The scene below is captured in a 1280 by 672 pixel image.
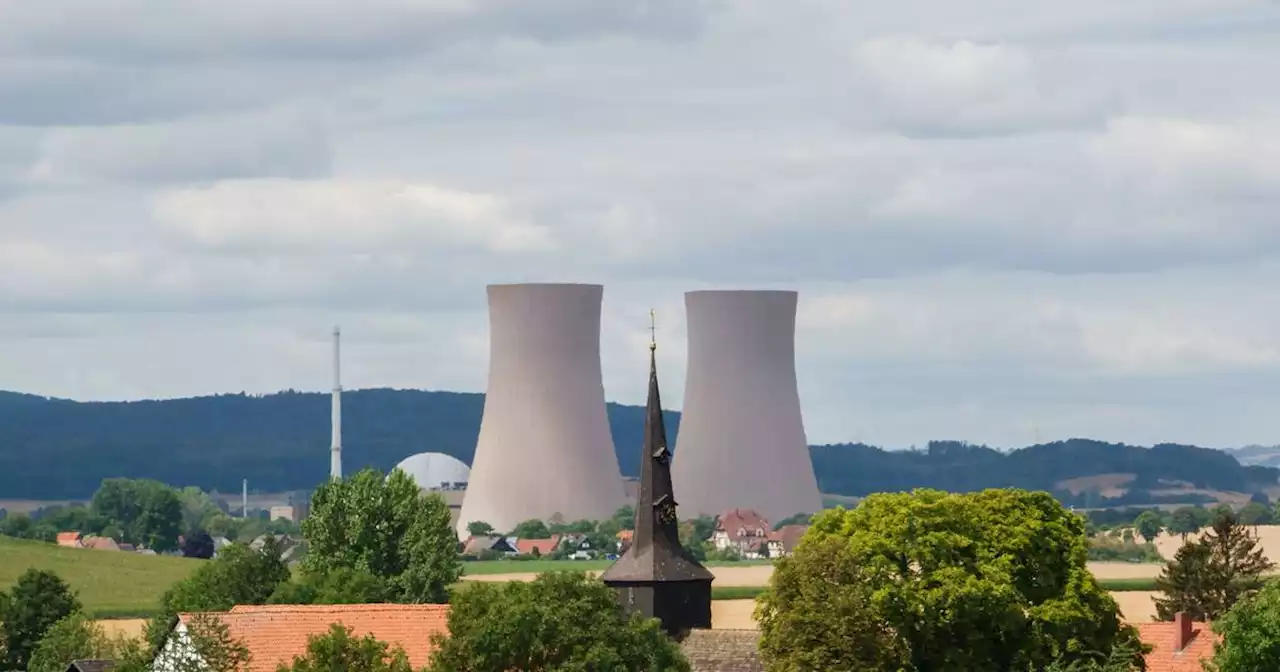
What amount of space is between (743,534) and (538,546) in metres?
11.2

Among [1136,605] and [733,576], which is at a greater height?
[733,576]

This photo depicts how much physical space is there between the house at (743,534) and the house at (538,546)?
8.34 m

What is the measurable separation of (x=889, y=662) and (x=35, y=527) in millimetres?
120749

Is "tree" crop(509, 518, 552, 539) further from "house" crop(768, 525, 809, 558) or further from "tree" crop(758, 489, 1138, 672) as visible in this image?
"tree" crop(758, 489, 1138, 672)

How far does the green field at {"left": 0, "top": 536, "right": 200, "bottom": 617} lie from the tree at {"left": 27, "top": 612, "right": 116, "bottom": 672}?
25787 millimetres

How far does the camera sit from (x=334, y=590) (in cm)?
5541

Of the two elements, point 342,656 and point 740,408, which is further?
point 740,408

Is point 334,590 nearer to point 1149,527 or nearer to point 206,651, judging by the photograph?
point 206,651

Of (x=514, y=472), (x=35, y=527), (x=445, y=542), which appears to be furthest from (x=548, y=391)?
(x=445, y=542)

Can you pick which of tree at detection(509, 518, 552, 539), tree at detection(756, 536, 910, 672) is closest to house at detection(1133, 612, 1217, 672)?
tree at detection(756, 536, 910, 672)

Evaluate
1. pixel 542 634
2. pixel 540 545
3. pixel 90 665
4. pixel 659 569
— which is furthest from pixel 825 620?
pixel 540 545

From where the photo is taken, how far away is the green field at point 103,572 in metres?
88.2

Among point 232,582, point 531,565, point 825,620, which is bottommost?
point 825,620

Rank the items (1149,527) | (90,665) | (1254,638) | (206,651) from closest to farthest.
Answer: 1. (1254,638)
2. (206,651)
3. (90,665)
4. (1149,527)
